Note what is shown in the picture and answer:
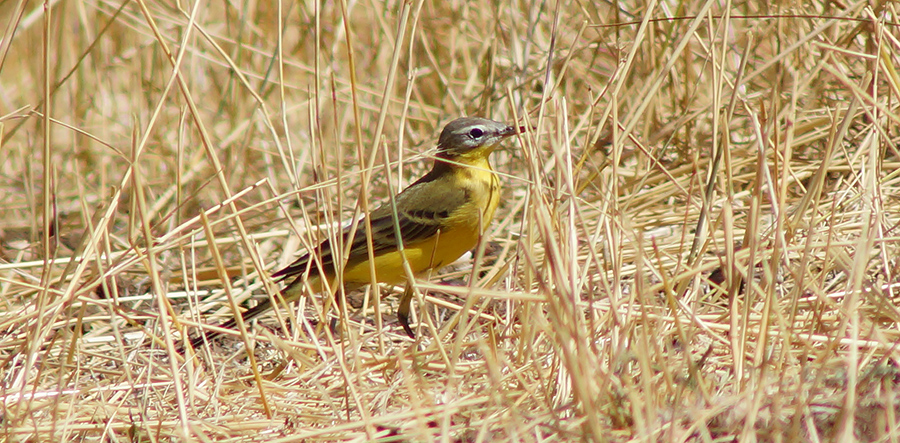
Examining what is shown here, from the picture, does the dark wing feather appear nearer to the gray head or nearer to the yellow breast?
the yellow breast

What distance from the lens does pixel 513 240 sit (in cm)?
460

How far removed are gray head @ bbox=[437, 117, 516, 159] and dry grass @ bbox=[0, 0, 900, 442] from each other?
0.95ft

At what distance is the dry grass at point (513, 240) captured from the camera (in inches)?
90.9

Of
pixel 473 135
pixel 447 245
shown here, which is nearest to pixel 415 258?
pixel 447 245

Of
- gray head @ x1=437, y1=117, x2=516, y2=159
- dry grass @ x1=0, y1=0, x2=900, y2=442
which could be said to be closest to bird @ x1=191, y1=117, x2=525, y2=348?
gray head @ x1=437, y1=117, x2=516, y2=159

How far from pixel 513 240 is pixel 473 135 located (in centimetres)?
64

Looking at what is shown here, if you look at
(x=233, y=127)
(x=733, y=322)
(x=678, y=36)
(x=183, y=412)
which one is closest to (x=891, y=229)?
(x=733, y=322)

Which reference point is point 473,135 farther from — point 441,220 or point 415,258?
point 415,258

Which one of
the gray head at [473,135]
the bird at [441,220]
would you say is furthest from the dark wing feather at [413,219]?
the gray head at [473,135]

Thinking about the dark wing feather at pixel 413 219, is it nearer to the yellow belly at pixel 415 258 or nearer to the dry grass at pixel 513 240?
the yellow belly at pixel 415 258

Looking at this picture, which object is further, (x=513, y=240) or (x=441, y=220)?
(x=513, y=240)

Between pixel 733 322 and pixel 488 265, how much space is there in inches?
87.0

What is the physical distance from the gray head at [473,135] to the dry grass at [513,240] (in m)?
0.29

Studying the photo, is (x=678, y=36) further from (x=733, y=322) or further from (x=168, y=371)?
(x=168, y=371)
